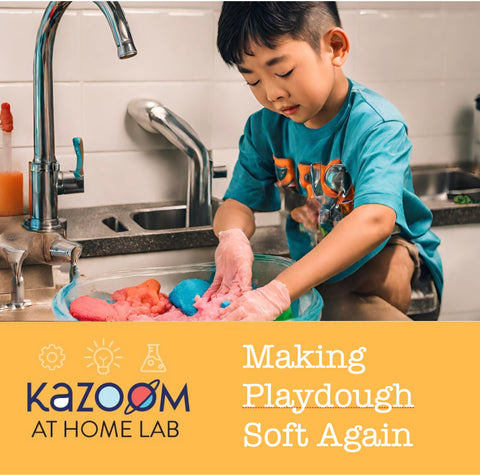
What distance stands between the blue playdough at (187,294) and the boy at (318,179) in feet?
0.06

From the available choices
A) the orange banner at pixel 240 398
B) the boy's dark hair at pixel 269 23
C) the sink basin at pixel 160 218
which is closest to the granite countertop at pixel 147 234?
the sink basin at pixel 160 218

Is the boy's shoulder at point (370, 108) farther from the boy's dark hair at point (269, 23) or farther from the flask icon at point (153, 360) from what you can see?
the flask icon at point (153, 360)

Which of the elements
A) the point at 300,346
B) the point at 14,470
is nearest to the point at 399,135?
the point at 300,346

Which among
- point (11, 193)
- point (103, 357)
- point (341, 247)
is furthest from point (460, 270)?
point (11, 193)

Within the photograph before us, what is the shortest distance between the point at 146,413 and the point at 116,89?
1.23 feet

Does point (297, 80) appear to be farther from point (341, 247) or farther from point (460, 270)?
point (460, 270)

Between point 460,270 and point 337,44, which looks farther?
point 460,270

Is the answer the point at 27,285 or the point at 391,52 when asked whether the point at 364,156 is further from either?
the point at 27,285

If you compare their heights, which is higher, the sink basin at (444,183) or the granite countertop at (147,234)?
the sink basin at (444,183)

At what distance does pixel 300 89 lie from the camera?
77 cm

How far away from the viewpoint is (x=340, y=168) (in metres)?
0.80

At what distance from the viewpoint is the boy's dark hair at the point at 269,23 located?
2.42 ft

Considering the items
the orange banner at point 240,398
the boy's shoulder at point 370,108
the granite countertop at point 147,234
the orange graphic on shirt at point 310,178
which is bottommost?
the orange banner at point 240,398

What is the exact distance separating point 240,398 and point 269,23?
400 millimetres
